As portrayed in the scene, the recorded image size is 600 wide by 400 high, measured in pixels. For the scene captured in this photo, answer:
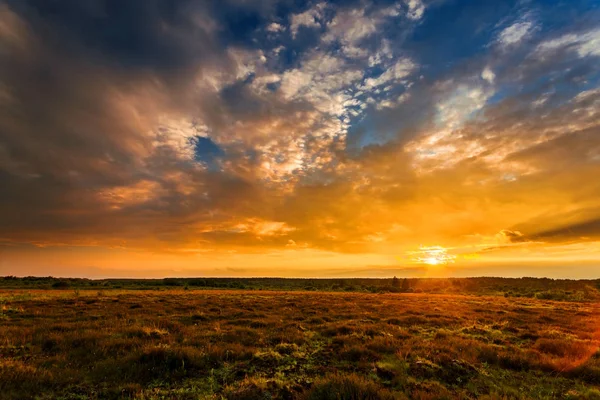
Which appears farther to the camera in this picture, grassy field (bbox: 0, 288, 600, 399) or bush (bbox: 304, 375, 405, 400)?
grassy field (bbox: 0, 288, 600, 399)

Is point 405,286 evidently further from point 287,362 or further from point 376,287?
point 287,362

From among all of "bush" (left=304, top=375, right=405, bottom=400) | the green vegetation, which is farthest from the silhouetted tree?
"bush" (left=304, top=375, right=405, bottom=400)

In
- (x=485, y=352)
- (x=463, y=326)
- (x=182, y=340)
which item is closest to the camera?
(x=485, y=352)

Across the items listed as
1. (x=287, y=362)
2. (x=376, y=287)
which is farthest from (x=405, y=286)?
(x=287, y=362)

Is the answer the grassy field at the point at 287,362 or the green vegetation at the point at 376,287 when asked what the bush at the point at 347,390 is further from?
the green vegetation at the point at 376,287

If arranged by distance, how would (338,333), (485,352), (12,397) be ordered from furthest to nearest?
(338,333) → (485,352) → (12,397)

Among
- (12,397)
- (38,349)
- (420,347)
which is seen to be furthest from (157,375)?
(420,347)

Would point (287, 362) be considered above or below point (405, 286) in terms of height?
above

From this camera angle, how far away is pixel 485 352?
1414cm

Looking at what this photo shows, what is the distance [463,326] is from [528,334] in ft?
11.6

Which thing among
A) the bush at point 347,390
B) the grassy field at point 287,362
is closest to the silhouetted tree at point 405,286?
the grassy field at point 287,362

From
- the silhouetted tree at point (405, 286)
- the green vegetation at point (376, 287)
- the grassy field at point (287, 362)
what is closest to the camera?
the grassy field at point (287, 362)

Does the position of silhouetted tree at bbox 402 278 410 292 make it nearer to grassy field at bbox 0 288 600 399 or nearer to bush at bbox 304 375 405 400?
grassy field at bbox 0 288 600 399

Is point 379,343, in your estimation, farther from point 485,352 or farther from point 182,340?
point 182,340
